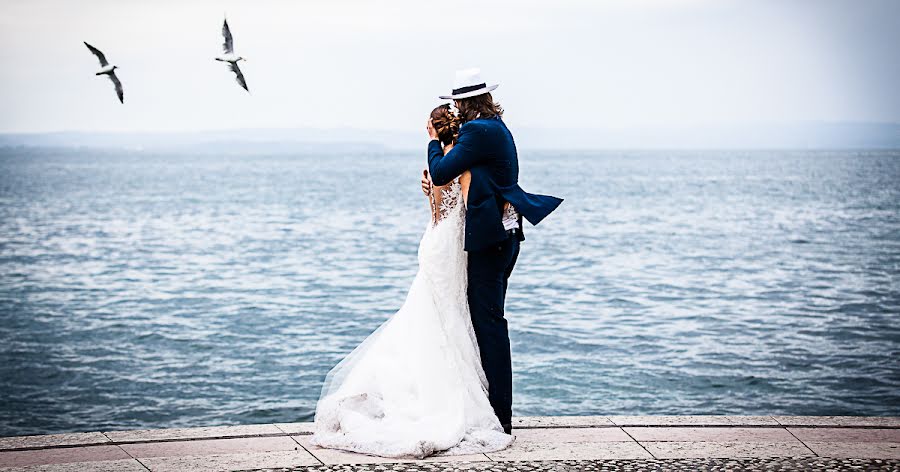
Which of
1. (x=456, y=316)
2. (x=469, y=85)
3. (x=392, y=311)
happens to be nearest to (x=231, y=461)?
(x=456, y=316)

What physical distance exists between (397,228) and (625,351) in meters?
26.2

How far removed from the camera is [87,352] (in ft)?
46.4

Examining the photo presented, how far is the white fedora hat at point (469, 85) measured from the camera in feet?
15.9

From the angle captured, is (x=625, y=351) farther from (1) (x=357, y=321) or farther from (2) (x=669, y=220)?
(2) (x=669, y=220)

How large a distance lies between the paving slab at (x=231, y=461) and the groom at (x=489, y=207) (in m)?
1.01

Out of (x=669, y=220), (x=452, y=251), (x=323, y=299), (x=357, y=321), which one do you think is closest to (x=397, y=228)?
(x=669, y=220)

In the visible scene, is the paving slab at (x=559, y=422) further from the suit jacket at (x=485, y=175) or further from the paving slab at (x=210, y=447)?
the paving slab at (x=210, y=447)

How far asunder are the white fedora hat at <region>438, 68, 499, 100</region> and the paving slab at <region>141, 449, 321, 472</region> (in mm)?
1835

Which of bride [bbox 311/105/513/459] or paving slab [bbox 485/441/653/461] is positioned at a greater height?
bride [bbox 311/105/513/459]

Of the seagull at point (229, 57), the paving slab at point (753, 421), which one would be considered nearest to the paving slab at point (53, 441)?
the seagull at point (229, 57)

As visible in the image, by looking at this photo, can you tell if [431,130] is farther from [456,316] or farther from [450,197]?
[456,316]

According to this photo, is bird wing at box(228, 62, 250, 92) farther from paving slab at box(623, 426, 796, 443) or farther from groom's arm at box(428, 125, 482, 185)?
paving slab at box(623, 426, 796, 443)

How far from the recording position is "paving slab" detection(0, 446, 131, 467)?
4602 millimetres

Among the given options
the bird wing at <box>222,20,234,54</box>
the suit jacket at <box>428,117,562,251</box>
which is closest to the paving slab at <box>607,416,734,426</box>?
the suit jacket at <box>428,117,562,251</box>
